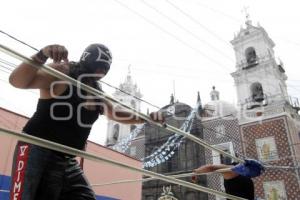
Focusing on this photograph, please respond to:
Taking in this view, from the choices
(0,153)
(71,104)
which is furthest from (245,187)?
(0,153)

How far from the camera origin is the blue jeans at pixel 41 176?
144 centimetres

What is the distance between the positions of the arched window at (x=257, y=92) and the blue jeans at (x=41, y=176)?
1564 centimetres

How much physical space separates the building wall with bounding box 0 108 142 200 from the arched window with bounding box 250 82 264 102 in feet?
30.1

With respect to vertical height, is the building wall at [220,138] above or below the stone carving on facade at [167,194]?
above

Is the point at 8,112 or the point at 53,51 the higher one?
the point at 8,112

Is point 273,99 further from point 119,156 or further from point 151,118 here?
point 151,118

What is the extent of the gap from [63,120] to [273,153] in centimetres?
1422

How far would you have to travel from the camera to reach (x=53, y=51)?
1357 millimetres

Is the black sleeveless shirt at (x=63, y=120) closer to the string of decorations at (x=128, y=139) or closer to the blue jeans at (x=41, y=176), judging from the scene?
the blue jeans at (x=41, y=176)

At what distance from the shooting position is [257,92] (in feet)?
54.8

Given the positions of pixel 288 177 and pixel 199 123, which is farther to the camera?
pixel 199 123

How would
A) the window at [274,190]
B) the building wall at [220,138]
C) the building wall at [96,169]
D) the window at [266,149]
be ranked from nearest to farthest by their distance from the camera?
the building wall at [96,169] < the window at [274,190] < the window at [266,149] < the building wall at [220,138]

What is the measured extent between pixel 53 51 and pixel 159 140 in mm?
19523

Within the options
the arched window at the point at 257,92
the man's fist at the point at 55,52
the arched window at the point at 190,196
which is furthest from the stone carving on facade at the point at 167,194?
the man's fist at the point at 55,52
